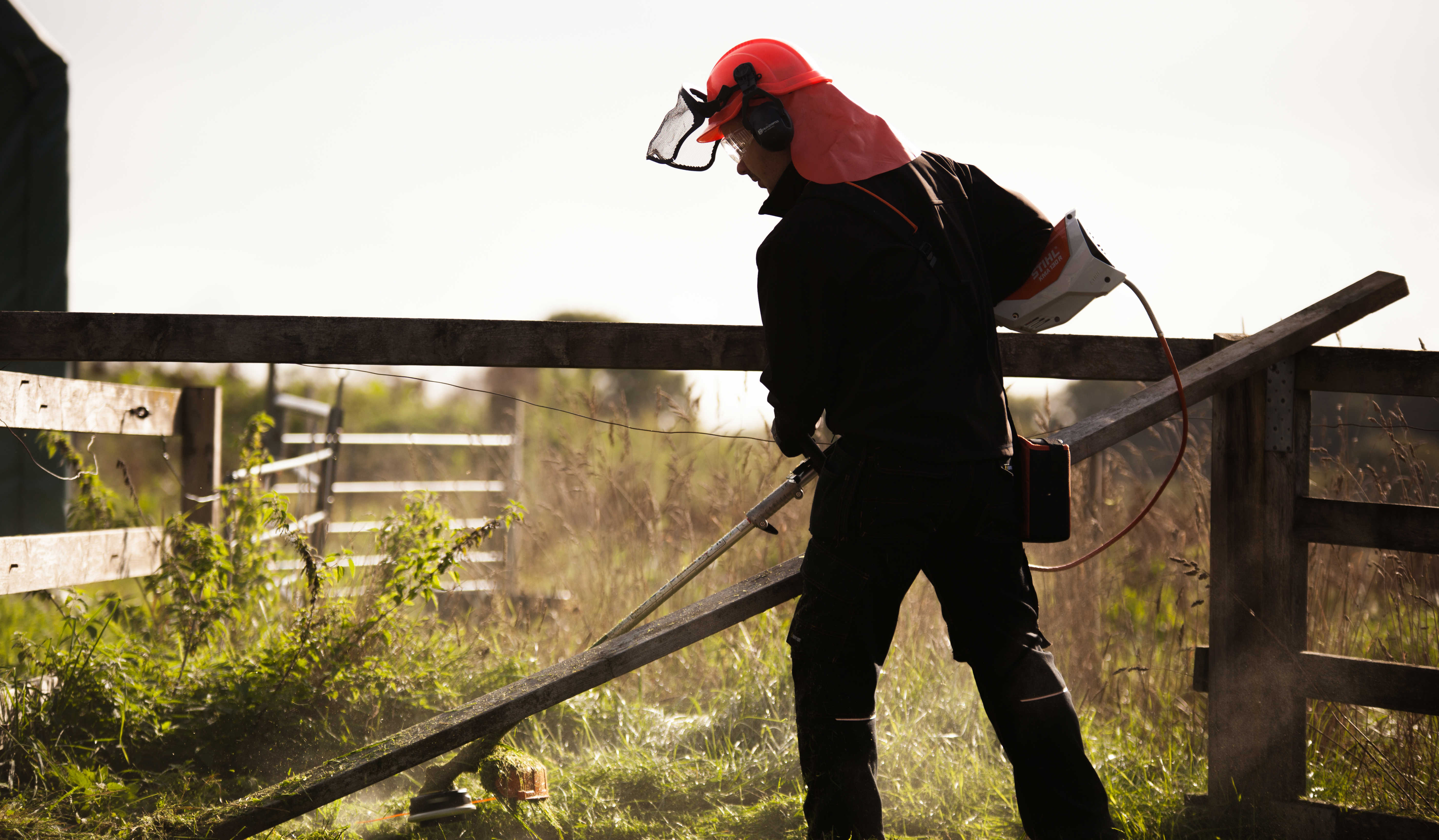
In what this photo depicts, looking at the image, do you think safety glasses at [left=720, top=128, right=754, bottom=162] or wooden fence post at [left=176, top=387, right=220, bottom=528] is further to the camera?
wooden fence post at [left=176, top=387, right=220, bottom=528]

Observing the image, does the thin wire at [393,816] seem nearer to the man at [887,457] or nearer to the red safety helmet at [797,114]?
the man at [887,457]

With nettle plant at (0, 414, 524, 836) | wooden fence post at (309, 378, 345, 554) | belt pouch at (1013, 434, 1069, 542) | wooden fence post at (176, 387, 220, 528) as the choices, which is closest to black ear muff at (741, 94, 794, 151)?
belt pouch at (1013, 434, 1069, 542)

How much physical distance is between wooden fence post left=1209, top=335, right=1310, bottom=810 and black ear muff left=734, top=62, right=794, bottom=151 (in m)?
1.56

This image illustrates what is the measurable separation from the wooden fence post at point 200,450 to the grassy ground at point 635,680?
0.19 metres

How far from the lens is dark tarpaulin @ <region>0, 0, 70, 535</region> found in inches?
203

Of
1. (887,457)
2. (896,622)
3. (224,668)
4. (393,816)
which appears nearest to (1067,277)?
(887,457)

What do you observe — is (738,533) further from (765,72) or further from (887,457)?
(765,72)

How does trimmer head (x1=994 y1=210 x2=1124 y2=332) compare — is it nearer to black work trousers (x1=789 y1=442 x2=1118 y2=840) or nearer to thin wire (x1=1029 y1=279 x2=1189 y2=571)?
thin wire (x1=1029 y1=279 x2=1189 y2=571)

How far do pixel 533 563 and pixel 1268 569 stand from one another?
13.1 feet

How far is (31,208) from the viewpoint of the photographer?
528 centimetres

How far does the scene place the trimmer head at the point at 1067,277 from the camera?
6.62 feet

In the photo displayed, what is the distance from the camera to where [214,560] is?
3.11m

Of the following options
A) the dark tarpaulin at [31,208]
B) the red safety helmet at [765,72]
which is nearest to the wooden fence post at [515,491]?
the red safety helmet at [765,72]

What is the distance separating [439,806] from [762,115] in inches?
80.7
